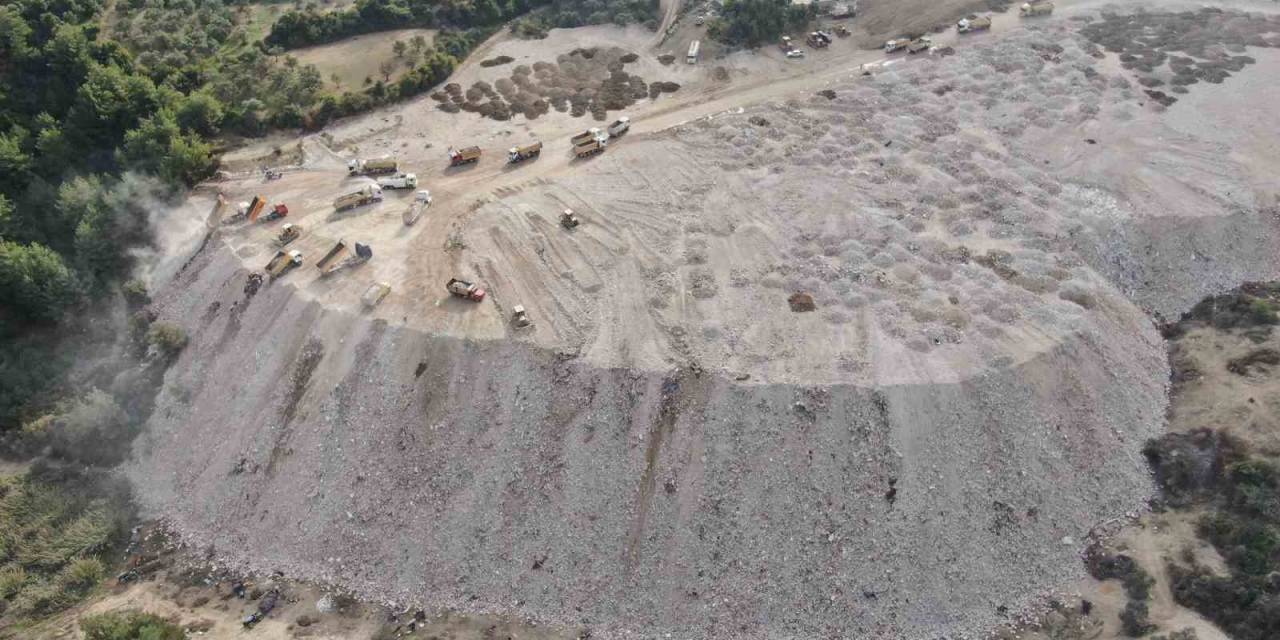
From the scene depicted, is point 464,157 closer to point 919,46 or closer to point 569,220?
point 569,220

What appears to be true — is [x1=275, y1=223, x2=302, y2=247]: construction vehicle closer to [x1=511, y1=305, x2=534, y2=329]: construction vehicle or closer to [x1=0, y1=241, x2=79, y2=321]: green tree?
[x1=0, y1=241, x2=79, y2=321]: green tree

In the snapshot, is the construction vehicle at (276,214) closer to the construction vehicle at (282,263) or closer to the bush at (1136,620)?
the construction vehicle at (282,263)

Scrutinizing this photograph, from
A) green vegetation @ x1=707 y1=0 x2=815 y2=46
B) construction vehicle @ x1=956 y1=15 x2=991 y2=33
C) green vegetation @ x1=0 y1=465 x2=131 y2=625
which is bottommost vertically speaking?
green vegetation @ x1=0 y1=465 x2=131 y2=625

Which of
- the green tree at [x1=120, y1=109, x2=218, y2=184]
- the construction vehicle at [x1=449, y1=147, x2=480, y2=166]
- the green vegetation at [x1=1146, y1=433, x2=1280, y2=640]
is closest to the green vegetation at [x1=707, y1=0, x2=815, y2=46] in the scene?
the construction vehicle at [x1=449, y1=147, x2=480, y2=166]

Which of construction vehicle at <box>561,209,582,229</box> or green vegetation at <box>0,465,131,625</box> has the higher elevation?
construction vehicle at <box>561,209,582,229</box>

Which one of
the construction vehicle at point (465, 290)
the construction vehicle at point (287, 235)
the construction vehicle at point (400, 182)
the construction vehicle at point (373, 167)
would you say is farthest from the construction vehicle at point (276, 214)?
the construction vehicle at point (465, 290)

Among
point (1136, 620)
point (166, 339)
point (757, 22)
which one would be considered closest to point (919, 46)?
point (757, 22)
